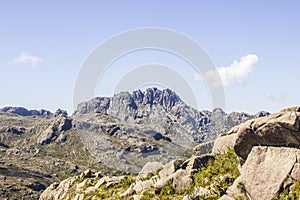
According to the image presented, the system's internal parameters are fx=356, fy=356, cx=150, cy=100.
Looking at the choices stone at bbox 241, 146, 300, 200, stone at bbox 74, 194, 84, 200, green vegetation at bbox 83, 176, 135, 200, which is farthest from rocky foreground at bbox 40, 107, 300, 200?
stone at bbox 74, 194, 84, 200

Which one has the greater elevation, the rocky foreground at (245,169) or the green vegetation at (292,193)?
the rocky foreground at (245,169)

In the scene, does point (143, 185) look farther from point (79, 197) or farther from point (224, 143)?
point (79, 197)

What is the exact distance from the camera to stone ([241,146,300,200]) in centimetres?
2366

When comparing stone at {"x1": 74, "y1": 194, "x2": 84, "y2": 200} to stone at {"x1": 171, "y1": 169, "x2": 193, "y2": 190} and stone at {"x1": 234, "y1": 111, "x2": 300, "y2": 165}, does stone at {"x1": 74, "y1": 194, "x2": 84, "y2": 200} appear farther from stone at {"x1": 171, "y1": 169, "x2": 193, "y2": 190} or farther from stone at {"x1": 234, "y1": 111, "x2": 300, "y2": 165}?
stone at {"x1": 234, "y1": 111, "x2": 300, "y2": 165}

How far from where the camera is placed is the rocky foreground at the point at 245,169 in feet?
77.3

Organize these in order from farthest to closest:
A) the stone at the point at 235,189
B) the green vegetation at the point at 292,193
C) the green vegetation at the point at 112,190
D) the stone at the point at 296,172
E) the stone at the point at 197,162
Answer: the green vegetation at the point at 112,190, the stone at the point at 197,162, the stone at the point at 235,189, the stone at the point at 296,172, the green vegetation at the point at 292,193

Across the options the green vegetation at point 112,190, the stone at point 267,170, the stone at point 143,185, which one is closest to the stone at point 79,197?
the green vegetation at point 112,190

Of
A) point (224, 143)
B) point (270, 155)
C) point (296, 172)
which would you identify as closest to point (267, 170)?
point (270, 155)

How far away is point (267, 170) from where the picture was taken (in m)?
24.6

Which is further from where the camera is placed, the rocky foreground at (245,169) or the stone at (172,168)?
the stone at (172,168)

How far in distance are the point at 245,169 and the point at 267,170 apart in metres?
2.13

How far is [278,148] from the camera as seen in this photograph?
24562 mm

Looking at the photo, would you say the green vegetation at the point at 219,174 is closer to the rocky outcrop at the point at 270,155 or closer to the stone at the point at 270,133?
the rocky outcrop at the point at 270,155

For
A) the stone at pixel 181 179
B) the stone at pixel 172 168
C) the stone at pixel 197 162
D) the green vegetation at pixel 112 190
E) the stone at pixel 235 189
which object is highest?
the green vegetation at pixel 112 190
